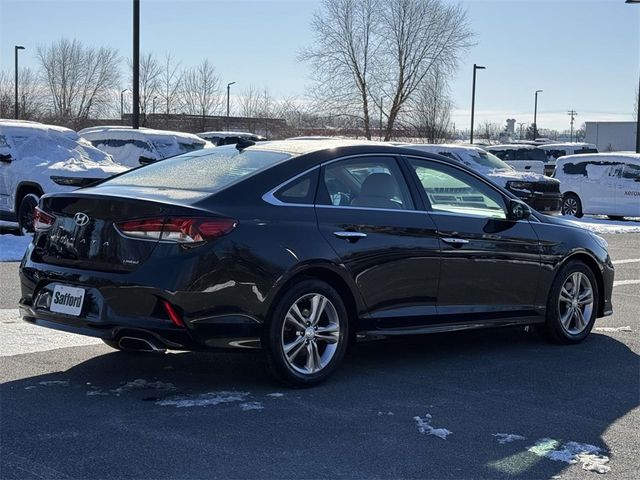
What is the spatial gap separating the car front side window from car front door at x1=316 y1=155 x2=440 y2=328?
0.22 meters

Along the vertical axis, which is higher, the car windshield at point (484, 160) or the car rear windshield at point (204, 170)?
the car windshield at point (484, 160)

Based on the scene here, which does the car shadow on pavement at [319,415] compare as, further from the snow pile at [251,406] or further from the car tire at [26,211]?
the car tire at [26,211]

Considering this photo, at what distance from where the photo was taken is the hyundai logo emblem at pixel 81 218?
5.33 meters

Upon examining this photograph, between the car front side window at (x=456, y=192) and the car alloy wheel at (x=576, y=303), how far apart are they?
978mm

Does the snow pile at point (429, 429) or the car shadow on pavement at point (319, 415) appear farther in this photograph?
the snow pile at point (429, 429)

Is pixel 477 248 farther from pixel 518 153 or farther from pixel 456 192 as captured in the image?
pixel 518 153

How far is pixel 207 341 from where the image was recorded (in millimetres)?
5105

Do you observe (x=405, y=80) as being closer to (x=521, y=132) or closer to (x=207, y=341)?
(x=207, y=341)

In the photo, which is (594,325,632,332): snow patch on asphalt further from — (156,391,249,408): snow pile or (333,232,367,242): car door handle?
(156,391,249,408): snow pile

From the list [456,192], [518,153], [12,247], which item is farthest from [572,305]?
[518,153]

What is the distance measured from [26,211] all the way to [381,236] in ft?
28.5

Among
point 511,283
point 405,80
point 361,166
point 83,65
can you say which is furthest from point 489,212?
point 83,65

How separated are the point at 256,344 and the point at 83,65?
46314 mm

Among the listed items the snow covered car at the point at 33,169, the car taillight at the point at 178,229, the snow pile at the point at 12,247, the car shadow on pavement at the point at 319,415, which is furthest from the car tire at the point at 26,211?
the car taillight at the point at 178,229
